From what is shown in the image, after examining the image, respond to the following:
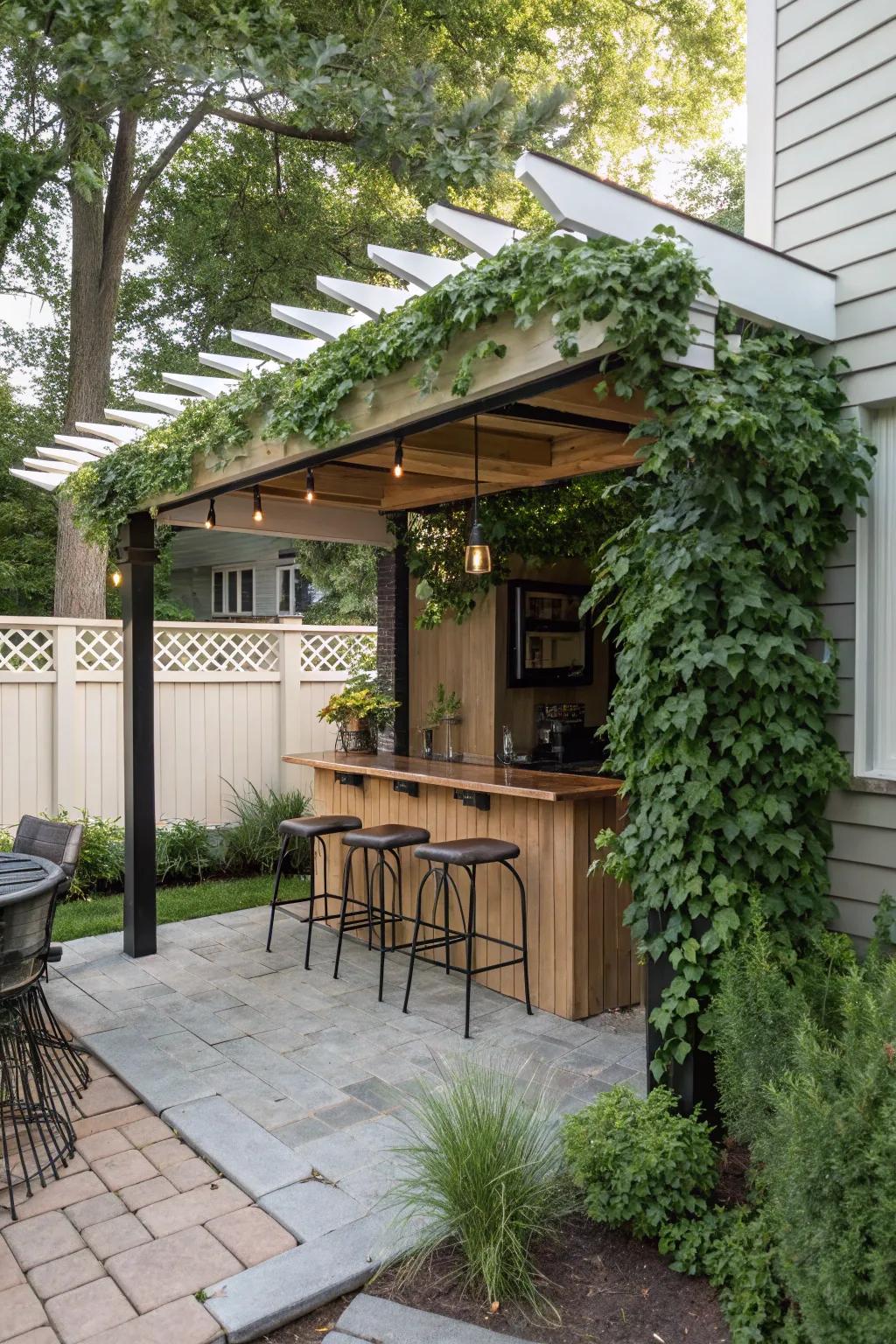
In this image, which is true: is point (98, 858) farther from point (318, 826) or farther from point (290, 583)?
point (290, 583)

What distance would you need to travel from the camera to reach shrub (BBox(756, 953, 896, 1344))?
72.3 inches

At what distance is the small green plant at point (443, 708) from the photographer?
634 centimetres

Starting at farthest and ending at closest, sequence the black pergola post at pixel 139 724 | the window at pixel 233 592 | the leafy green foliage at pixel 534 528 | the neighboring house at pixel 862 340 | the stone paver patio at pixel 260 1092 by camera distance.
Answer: the window at pixel 233 592
the leafy green foliage at pixel 534 528
the black pergola post at pixel 139 724
the neighboring house at pixel 862 340
the stone paver patio at pixel 260 1092

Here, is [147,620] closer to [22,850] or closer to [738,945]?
[22,850]

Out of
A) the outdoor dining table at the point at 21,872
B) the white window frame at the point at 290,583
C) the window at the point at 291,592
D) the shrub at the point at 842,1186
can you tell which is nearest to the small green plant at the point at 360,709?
the outdoor dining table at the point at 21,872

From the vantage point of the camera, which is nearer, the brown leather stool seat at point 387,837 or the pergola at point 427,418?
the pergola at point 427,418

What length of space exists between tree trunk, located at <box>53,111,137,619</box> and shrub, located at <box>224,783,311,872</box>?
272cm

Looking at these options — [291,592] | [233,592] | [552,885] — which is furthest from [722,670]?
[233,592]

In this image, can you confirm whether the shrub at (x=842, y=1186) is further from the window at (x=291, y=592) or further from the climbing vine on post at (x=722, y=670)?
the window at (x=291, y=592)

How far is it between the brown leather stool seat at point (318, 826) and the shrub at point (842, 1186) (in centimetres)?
323

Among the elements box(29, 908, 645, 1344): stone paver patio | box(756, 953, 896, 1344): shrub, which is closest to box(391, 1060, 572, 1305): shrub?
box(29, 908, 645, 1344): stone paver patio

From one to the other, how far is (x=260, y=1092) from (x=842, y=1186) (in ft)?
7.47

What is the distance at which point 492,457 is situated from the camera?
5059 millimetres

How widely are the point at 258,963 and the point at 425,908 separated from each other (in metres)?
0.95
